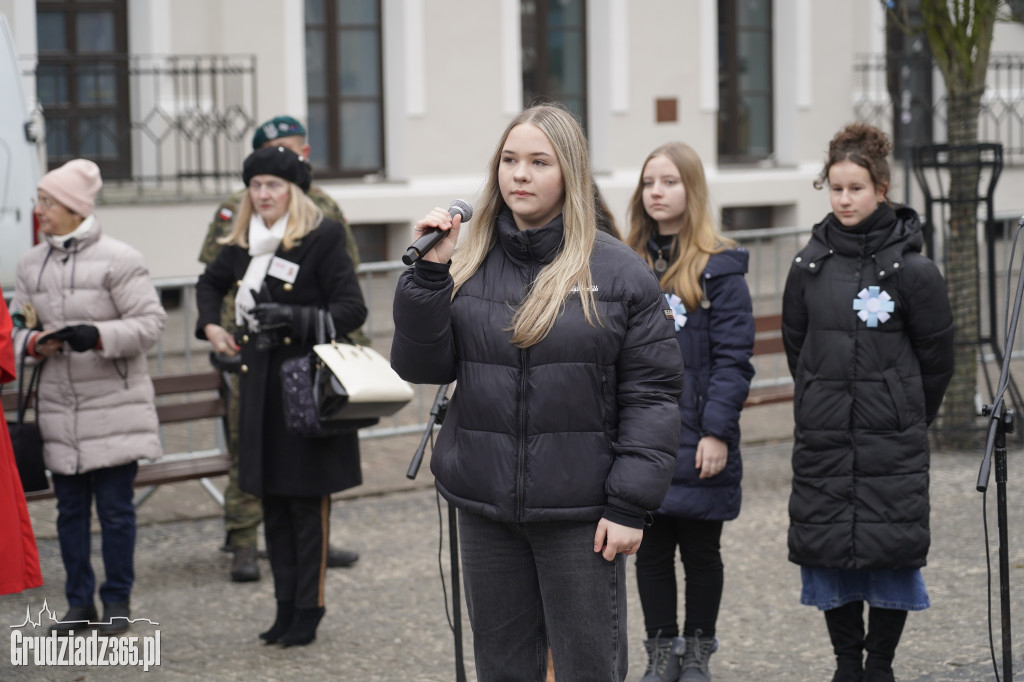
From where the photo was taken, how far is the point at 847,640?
4.83 metres

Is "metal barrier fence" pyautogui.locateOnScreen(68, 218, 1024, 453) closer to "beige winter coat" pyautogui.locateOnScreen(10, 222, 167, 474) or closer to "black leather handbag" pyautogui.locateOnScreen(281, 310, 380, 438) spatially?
"beige winter coat" pyautogui.locateOnScreen(10, 222, 167, 474)

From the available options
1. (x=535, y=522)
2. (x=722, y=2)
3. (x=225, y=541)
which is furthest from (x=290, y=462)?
(x=722, y=2)

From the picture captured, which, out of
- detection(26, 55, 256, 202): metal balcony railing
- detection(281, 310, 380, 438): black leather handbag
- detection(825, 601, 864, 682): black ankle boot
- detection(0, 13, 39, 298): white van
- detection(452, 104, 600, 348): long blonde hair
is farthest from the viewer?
detection(26, 55, 256, 202): metal balcony railing

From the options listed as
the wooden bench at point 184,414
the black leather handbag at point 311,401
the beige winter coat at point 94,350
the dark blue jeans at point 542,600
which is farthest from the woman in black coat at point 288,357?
the dark blue jeans at point 542,600

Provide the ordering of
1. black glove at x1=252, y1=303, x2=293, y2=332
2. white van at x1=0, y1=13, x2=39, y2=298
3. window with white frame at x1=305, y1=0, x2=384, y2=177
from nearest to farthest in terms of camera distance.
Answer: black glove at x1=252, y1=303, x2=293, y2=332
white van at x1=0, y1=13, x2=39, y2=298
window with white frame at x1=305, y1=0, x2=384, y2=177

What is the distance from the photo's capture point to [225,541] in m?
6.86

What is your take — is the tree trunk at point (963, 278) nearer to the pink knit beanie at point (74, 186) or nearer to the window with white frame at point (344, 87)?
the pink knit beanie at point (74, 186)

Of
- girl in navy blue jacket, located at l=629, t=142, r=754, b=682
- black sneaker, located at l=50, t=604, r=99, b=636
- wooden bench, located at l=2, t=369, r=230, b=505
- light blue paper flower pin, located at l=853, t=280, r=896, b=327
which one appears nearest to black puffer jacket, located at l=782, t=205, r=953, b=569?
light blue paper flower pin, located at l=853, t=280, r=896, b=327

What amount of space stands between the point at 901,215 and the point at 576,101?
42.0ft

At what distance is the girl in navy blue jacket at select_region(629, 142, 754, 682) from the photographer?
4.96 meters

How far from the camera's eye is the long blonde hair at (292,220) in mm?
5652

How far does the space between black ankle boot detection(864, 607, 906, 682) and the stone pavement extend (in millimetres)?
309

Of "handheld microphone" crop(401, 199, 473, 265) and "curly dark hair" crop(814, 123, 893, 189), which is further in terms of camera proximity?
"curly dark hair" crop(814, 123, 893, 189)

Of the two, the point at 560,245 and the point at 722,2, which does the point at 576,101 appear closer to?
the point at 722,2
